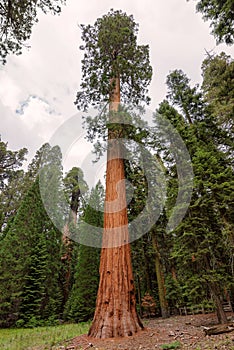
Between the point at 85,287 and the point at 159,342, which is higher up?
the point at 85,287

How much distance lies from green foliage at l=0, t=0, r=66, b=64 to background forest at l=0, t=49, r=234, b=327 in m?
4.27

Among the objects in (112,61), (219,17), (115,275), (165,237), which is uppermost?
(112,61)

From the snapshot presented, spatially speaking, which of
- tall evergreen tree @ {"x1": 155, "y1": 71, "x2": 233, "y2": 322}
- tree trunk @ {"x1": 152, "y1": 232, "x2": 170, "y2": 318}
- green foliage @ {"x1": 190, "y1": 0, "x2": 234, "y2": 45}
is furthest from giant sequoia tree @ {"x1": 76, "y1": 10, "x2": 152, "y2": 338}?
tree trunk @ {"x1": 152, "y1": 232, "x2": 170, "y2": 318}

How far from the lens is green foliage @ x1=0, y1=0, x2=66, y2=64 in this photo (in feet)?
16.9

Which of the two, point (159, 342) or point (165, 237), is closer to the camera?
point (159, 342)

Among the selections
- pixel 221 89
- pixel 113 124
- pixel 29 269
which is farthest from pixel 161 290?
pixel 221 89

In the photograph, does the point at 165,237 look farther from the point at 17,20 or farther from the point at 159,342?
the point at 17,20

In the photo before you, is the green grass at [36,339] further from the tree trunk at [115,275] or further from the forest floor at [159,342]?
the tree trunk at [115,275]

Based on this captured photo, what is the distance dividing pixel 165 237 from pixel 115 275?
928 cm

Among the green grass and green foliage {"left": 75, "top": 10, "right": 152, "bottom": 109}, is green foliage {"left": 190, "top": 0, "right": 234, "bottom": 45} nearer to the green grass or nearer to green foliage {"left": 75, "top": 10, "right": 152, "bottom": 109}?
green foliage {"left": 75, "top": 10, "right": 152, "bottom": 109}

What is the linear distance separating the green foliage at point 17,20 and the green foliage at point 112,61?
9.28ft

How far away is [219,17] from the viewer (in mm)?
5859

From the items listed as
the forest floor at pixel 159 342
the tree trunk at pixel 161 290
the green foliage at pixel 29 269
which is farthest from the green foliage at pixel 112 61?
the green foliage at pixel 29 269

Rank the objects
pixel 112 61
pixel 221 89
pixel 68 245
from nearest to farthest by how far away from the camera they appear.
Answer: pixel 221 89 < pixel 112 61 < pixel 68 245
